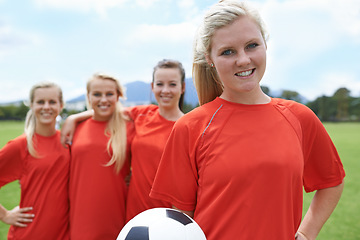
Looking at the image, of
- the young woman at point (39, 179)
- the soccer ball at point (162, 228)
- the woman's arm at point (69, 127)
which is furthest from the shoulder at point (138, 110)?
the soccer ball at point (162, 228)

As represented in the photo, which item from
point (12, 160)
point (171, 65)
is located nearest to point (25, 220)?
point (12, 160)

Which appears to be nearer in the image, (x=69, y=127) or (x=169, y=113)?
(x=169, y=113)

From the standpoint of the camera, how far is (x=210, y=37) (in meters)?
1.61

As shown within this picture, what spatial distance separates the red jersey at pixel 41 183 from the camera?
2945 mm

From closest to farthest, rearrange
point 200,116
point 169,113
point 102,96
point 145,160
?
point 200,116
point 145,160
point 169,113
point 102,96

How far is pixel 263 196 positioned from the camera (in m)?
1.48

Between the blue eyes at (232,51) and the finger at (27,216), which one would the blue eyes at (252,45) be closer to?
the blue eyes at (232,51)

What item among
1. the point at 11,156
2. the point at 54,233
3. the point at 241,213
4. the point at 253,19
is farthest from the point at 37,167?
the point at 253,19

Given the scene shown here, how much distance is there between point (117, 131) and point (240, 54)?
1.88 meters

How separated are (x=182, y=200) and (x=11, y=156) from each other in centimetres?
222

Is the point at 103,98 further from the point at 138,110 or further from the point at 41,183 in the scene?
the point at 41,183

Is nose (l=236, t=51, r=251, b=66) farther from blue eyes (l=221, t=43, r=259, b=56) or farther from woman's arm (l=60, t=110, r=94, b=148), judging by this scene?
woman's arm (l=60, t=110, r=94, b=148)

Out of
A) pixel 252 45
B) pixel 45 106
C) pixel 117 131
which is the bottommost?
pixel 117 131

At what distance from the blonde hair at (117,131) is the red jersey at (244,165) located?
1301mm
